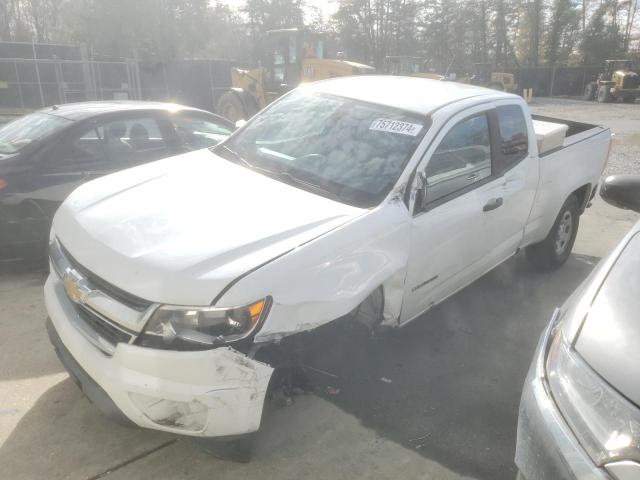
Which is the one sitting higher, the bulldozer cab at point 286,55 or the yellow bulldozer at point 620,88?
the bulldozer cab at point 286,55

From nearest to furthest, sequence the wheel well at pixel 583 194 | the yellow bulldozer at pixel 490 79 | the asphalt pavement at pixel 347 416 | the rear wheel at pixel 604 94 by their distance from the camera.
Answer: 1. the asphalt pavement at pixel 347 416
2. the wheel well at pixel 583 194
3. the yellow bulldozer at pixel 490 79
4. the rear wheel at pixel 604 94

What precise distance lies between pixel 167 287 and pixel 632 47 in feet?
169

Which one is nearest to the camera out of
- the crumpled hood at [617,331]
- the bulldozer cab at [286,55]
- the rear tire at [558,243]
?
the crumpled hood at [617,331]

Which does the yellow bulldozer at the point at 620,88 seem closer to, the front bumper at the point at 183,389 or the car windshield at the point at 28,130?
the car windshield at the point at 28,130

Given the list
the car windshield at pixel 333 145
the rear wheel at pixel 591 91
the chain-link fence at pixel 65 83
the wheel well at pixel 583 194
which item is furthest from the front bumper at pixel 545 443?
the rear wheel at pixel 591 91

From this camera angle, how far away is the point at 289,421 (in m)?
2.92

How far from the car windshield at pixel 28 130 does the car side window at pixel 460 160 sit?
129 inches

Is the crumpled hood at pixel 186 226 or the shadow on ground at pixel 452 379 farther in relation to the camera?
the shadow on ground at pixel 452 379

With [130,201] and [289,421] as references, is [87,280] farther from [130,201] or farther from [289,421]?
[289,421]

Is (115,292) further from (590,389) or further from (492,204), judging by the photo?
(492,204)

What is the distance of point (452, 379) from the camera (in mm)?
3428

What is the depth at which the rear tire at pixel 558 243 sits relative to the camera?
5.06 metres

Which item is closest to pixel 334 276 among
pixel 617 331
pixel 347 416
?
pixel 347 416

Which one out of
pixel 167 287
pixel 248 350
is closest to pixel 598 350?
pixel 248 350
